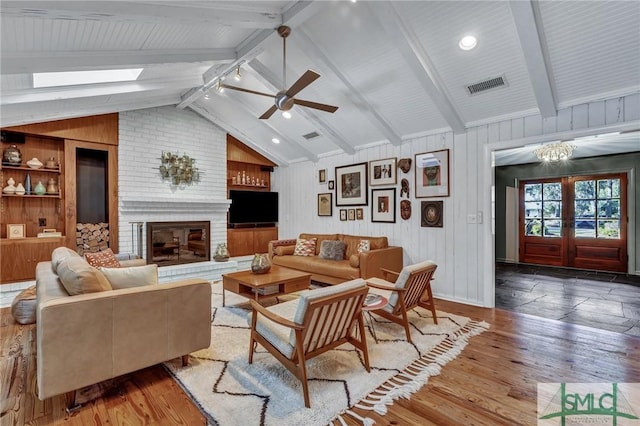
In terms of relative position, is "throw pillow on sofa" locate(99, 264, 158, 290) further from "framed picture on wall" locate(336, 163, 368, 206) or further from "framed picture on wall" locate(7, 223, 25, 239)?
"framed picture on wall" locate(336, 163, 368, 206)

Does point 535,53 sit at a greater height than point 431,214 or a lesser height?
greater

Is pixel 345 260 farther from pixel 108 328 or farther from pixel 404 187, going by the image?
pixel 108 328

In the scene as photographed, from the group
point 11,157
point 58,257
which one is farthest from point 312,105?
point 11,157

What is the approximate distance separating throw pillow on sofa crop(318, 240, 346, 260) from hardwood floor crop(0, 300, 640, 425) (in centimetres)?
270

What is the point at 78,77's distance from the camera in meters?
4.02

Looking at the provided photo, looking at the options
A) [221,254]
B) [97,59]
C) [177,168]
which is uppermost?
[97,59]

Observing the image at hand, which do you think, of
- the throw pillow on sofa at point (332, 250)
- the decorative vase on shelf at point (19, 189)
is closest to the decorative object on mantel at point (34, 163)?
the decorative vase on shelf at point (19, 189)

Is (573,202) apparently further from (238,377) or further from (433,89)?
(238,377)

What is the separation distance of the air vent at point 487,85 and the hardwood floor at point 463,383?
2883mm

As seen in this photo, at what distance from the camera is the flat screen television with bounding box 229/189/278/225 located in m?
7.43

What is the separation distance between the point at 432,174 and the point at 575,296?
2.99 m

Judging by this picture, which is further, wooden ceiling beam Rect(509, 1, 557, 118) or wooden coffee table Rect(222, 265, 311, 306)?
wooden coffee table Rect(222, 265, 311, 306)

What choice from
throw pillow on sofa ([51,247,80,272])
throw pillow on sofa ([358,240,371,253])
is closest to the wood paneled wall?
throw pillow on sofa ([358,240,371,253])

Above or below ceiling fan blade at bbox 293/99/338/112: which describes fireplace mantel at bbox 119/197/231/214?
below
